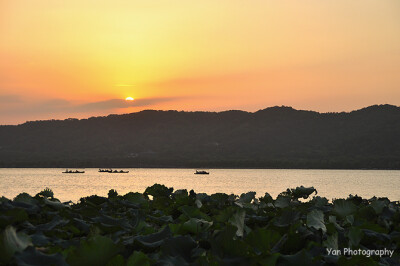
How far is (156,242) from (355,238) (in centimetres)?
249

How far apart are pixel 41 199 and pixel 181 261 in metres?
5.60

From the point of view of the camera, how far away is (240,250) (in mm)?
4707

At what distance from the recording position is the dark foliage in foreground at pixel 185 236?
436 centimetres

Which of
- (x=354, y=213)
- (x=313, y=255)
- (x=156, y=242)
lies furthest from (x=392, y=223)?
(x=156, y=242)

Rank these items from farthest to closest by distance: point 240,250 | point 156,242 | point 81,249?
1. point 156,242
2. point 240,250
3. point 81,249

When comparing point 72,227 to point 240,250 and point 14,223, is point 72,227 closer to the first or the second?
point 14,223

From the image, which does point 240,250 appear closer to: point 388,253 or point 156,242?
point 156,242

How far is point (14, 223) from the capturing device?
7051 mm

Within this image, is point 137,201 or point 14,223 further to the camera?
point 137,201

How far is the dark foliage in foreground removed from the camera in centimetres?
436

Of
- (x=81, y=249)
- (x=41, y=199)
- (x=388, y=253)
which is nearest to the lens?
Answer: (x=81, y=249)

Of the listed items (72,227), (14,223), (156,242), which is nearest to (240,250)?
(156,242)

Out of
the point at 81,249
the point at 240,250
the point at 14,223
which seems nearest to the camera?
the point at 81,249

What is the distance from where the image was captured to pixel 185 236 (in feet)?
17.2
